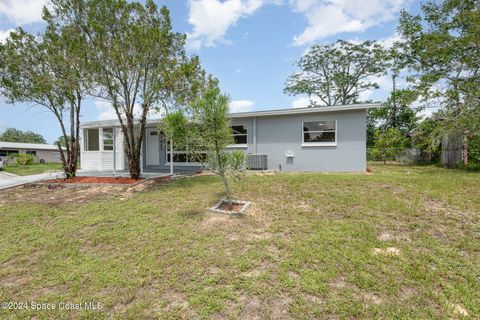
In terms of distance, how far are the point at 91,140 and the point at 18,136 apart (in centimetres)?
6781

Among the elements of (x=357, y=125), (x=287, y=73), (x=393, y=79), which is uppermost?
(x=287, y=73)

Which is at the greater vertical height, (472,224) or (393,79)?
(393,79)

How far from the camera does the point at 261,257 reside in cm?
318

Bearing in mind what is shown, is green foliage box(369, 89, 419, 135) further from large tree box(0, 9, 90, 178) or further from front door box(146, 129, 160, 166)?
large tree box(0, 9, 90, 178)

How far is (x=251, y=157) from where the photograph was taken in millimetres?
10438

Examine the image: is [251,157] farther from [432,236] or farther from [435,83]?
[435,83]

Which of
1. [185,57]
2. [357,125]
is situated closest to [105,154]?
[185,57]

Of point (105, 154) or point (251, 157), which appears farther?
point (105, 154)

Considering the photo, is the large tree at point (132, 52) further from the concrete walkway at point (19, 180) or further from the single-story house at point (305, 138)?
the concrete walkway at point (19, 180)

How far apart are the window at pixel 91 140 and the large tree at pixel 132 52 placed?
714 centimetres

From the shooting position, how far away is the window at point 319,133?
9664 mm

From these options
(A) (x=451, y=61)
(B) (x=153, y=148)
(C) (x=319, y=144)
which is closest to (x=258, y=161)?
(C) (x=319, y=144)

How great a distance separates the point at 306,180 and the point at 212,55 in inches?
269

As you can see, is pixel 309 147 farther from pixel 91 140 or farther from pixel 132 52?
pixel 91 140
